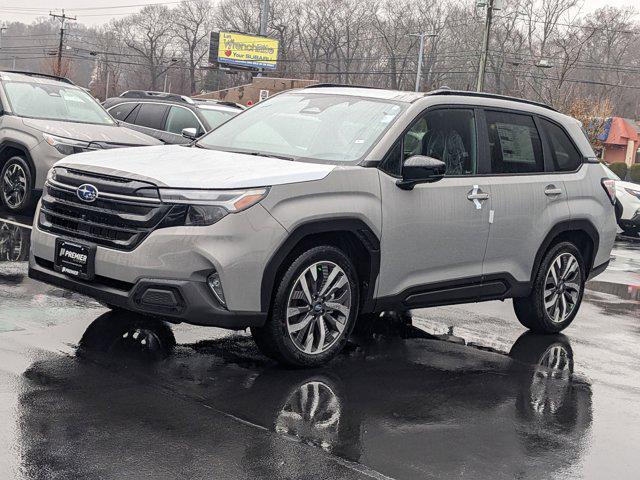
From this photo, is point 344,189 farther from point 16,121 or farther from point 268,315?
point 16,121

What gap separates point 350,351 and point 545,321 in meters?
2.08

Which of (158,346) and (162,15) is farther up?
(162,15)

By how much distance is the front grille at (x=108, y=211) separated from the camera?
5.62 meters

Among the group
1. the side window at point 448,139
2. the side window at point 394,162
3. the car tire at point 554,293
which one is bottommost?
the car tire at point 554,293

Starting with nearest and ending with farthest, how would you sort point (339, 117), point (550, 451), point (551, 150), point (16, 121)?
point (550, 451), point (339, 117), point (551, 150), point (16, 121)

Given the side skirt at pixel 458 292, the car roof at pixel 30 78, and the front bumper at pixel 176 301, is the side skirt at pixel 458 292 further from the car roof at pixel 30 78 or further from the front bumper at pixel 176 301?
the car roof at pixel 30 78

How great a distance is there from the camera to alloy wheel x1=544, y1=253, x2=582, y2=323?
26.5 ft

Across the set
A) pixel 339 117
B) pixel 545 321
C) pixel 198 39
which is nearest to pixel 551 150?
pixel 545 321

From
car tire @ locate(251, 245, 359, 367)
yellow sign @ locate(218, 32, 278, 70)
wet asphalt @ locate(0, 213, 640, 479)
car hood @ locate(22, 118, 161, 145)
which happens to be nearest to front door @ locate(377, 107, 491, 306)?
car tire @ locate(251, 245, 359, 367)

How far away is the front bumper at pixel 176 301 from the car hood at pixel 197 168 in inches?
23.2

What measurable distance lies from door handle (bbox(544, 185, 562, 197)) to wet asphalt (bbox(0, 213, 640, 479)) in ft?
4.02

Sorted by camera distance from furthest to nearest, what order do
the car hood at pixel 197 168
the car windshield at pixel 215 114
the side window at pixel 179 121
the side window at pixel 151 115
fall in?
the car windshield at pixel 215 114, the side window at pixel 151 115, the side window at pixel 179 121, the car hood at pixel 197 168

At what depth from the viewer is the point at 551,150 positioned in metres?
8.07

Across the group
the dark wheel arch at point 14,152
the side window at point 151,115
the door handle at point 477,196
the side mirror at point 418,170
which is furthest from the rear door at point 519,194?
the side window at point 151,115
